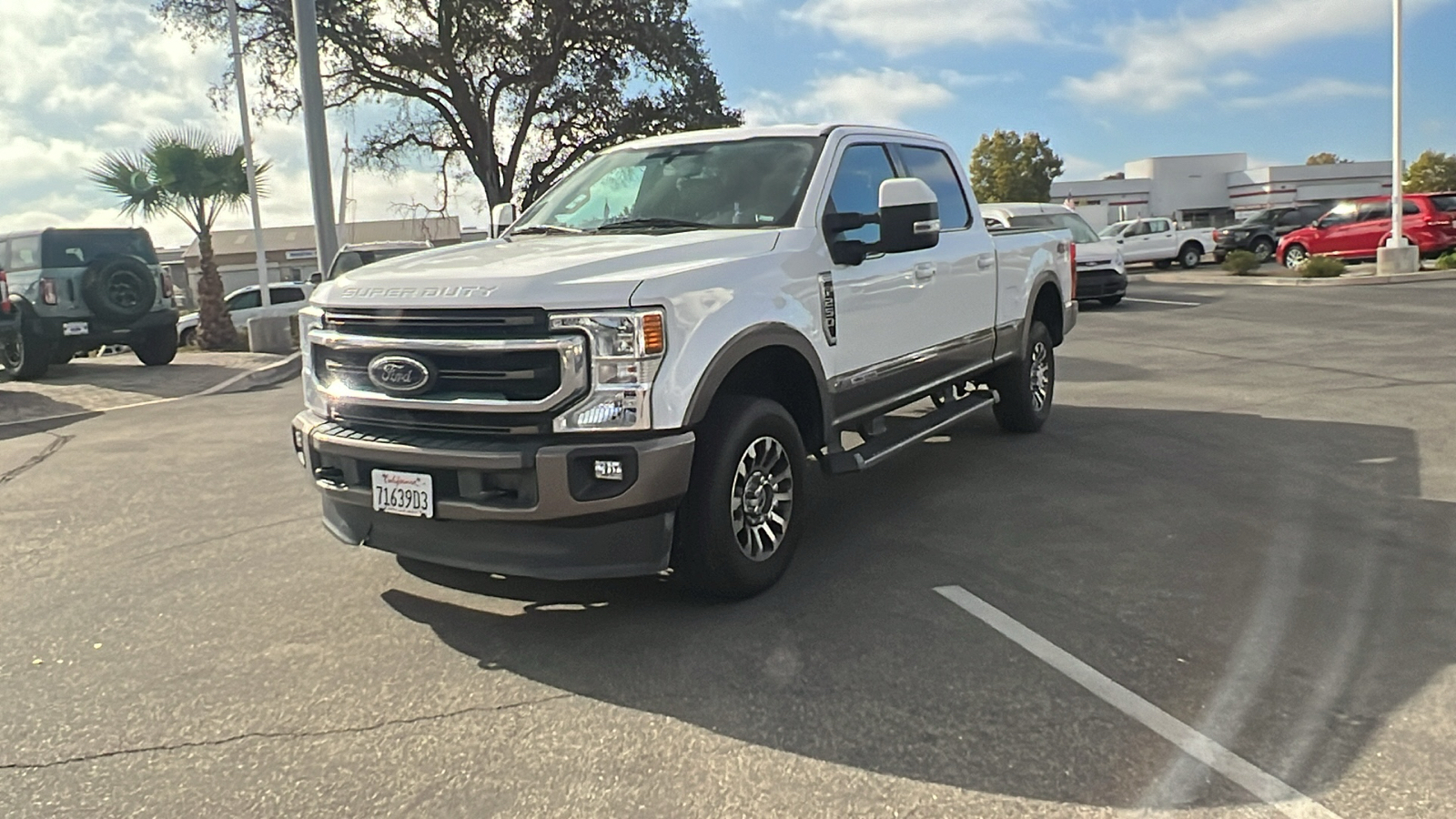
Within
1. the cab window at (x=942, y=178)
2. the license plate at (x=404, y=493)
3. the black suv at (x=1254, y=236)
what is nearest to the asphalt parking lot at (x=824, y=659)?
the license plate at (x=404, y=493)

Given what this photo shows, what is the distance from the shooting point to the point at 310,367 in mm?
4734

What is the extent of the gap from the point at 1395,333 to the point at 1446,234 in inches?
612

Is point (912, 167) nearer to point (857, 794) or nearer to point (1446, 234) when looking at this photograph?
point (857, 794)

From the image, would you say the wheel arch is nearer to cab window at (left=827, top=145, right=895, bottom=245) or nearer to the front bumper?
the front bumper

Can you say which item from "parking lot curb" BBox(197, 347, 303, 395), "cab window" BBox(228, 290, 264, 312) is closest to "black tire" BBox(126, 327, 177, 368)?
"parking lot curb" BBox(197, 347, 303, 395)

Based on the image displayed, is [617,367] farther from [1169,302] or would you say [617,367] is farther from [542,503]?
Answer: [1169,302]

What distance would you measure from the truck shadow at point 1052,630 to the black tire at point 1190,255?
85.9 ft

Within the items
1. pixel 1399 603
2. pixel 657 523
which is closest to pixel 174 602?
pixel 657 523

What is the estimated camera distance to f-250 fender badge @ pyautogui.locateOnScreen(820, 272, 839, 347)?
499 cm

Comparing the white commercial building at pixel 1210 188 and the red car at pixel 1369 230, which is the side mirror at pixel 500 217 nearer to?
the red car at pixel 1369 230

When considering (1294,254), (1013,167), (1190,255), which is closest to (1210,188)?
(1013,167)

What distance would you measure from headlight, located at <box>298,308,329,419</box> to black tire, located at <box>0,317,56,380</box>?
11035mm

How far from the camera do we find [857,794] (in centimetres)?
301

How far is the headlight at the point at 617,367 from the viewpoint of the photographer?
3918 millimetres
